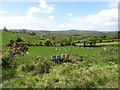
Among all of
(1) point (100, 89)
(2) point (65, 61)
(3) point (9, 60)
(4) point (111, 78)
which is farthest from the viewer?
(2) point (65, 61)

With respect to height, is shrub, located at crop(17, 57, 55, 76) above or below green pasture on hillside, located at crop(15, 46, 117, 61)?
above

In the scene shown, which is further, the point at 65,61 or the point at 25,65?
the point at 65,61

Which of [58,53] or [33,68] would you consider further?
[58,53]

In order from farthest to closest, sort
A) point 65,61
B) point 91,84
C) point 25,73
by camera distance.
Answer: point 65,61
point 25,73
point 91,84

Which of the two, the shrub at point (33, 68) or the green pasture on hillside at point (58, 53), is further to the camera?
the green pasture on hillside at point (58, 53)

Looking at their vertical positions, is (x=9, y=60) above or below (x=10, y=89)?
above

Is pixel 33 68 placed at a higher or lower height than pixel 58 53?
higher

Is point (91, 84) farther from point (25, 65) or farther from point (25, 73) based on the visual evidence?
point (25, 65)

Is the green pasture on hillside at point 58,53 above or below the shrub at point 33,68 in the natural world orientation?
below

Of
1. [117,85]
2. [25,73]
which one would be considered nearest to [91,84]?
[117,85]

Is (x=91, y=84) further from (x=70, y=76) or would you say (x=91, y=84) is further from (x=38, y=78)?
(x=38, y=78)

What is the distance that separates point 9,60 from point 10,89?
3.23 metres

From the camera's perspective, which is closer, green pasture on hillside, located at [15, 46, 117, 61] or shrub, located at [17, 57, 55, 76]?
shrub, located at [17, 57, 55, 76]

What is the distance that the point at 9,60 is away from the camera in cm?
679
